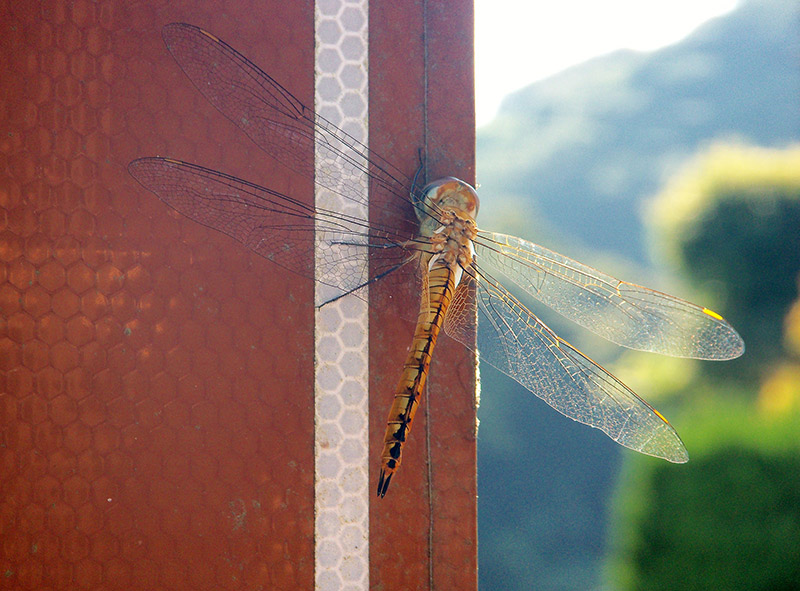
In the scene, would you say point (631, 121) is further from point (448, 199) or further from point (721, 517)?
point (448, 199)

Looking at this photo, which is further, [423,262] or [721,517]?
[721,517]

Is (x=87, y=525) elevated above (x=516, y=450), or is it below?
above

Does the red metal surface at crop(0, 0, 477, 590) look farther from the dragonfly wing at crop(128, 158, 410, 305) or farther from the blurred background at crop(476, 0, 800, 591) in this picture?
the blurred background at crop(476, 0, 800, 591)

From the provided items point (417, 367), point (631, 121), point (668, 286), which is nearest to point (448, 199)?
point (417, 367)

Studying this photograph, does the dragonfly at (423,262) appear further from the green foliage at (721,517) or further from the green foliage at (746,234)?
the green foliage at (746,234)

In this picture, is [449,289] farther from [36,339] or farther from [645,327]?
[36,339]

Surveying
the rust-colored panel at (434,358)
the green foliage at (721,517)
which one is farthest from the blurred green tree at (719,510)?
the rust-colored panel at (434,358)

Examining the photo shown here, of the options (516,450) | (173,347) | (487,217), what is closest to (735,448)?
(173,347)
